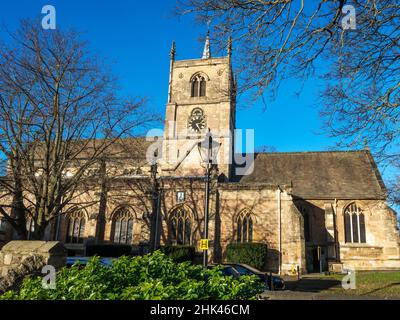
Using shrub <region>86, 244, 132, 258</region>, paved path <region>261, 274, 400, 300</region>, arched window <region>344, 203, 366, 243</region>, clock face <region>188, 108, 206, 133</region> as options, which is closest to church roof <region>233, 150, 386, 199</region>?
arched window <region>344, 203, 366, 243</region>

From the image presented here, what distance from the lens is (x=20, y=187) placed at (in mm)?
13703

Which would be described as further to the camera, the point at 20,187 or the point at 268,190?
the point at 268,190

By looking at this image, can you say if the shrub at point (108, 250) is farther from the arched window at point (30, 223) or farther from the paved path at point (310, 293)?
the paved path at point (310, 293)

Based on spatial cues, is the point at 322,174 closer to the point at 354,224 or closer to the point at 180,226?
the point at 354,224

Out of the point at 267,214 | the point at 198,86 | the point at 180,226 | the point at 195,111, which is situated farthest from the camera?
the point at 198,86

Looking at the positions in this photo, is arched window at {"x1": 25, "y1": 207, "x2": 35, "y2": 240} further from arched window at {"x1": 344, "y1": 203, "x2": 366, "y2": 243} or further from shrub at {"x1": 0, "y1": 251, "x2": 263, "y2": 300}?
arched window at {"x1": 344, "y1": 203, "x2": 366, "y2": 243}

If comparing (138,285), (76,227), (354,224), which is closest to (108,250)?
(76,227)

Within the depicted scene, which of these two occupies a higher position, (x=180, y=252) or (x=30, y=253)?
(x=30, y=253)

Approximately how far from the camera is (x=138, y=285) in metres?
3.99

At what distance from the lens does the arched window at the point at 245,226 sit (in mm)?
24781

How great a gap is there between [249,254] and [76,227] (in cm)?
1479
